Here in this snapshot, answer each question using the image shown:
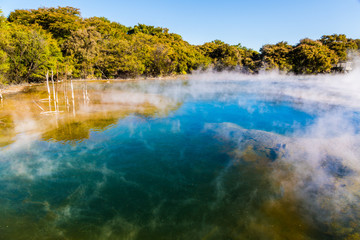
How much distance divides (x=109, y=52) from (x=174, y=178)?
37.1 m

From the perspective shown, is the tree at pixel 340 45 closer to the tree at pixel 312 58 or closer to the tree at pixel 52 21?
the tree at pixel 312 58

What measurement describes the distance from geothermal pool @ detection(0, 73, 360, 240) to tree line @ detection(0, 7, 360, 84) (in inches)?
322

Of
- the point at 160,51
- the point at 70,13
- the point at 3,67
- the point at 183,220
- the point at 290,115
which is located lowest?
the point at 183,220

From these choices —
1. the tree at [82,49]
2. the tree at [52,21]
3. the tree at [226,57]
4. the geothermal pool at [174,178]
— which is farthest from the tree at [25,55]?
the tree at [226,57]

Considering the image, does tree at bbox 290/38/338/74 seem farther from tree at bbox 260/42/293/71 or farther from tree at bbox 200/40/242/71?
tree at bbox 200/40/242/71

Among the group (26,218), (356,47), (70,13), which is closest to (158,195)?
(26,218)

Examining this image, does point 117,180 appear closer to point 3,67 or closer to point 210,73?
point 3,67

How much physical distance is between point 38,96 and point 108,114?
35.0ft

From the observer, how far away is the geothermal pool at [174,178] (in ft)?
18.8

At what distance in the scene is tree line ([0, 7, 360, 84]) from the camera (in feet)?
78.5

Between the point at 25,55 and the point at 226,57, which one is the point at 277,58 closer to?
the point at 226,57

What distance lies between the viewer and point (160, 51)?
4719 cm

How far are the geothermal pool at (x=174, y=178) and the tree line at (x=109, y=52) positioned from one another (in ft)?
26.8

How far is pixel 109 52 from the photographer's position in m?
38.9
